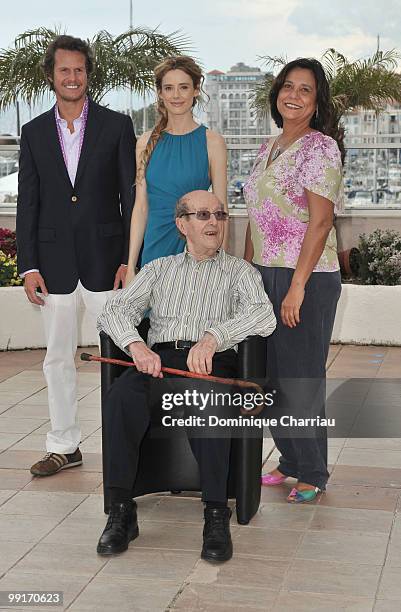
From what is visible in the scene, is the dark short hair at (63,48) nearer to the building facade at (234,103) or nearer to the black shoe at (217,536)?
the black shoe at (217,536)

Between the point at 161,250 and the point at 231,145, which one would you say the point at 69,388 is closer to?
the point at 161,250

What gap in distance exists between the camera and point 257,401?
150 inches

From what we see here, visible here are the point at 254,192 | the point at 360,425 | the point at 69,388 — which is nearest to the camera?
the point at 254,192

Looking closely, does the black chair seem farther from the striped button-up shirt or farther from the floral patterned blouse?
the floral patterned blouse

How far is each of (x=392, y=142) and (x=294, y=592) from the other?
7567mm

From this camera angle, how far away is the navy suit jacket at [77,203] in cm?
451

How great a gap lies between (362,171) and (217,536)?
23.1 ft

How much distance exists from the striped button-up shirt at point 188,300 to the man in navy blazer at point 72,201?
0.58 meters

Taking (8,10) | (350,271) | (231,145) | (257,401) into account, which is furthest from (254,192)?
(8,10)

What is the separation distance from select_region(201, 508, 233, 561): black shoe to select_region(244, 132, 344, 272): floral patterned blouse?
40.5 inches

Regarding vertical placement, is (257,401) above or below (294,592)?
above

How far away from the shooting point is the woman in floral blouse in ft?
13.0

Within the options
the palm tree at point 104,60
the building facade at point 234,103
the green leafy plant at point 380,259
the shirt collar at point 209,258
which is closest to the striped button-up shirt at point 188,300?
the shirt collar at point 209,258

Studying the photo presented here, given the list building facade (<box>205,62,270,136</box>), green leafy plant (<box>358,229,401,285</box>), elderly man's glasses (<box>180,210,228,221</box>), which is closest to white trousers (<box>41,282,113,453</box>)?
elderly man's glasses (<box>180,210,228,221</box>)
